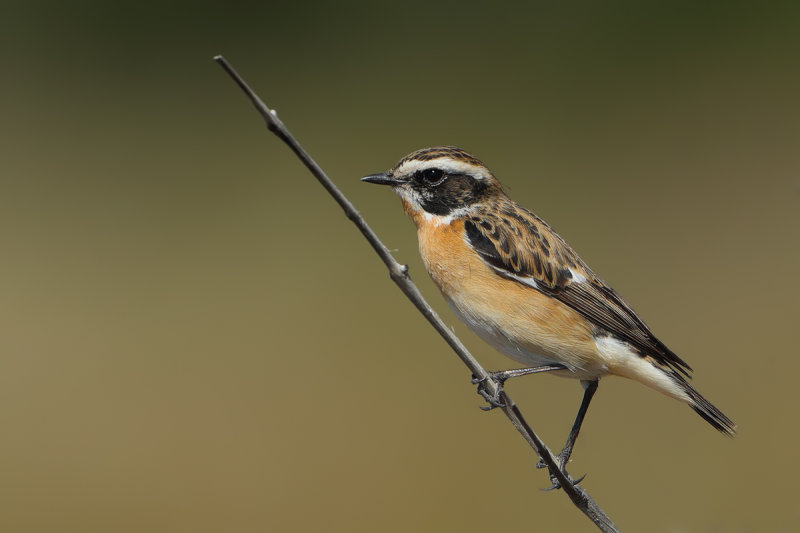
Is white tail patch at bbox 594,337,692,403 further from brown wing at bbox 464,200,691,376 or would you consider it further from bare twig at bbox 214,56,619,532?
bare twig at bbox 214,56,619,532

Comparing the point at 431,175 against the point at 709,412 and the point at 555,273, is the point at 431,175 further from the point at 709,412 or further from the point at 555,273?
the point at 709,412

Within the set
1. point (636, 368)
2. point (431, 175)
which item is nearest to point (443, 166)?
point (431, 175)

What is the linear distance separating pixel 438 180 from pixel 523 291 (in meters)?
0.59

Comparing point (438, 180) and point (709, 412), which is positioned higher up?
point (438, 180)

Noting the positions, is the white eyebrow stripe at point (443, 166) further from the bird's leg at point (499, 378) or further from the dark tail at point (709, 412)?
the dark tail at point (709, 412)

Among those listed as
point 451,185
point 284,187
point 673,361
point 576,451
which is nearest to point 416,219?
point 451,185

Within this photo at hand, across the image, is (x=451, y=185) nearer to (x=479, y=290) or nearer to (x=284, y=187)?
(x=479, y=290)

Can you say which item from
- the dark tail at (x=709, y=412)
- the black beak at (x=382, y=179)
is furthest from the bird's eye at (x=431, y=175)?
the dark tail at (x=709, y=412)

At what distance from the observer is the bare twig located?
5.93 feet

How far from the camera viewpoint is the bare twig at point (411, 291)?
71.1 inches

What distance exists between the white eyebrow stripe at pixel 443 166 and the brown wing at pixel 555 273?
0.66ft

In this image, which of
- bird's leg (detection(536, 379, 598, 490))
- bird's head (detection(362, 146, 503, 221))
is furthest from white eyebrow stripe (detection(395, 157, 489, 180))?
bird's leg (detection(536, 379, 598, 490))

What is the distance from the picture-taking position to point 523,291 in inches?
128

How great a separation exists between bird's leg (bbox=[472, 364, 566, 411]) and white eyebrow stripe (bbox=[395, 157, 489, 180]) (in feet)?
2.89
